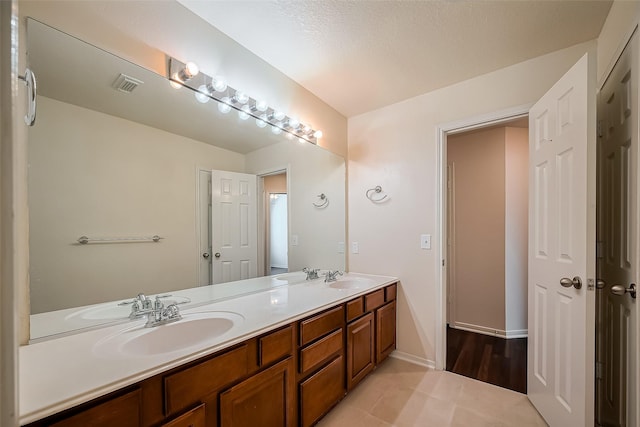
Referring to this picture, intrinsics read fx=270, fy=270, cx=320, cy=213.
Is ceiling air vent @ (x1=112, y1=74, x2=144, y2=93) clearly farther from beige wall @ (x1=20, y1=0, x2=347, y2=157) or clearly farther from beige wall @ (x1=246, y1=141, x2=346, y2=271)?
beige wall @ (x1=246, y1=141, x2=346, y2=271)

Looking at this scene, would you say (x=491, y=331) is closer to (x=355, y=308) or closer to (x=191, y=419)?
(x=355, y=308)

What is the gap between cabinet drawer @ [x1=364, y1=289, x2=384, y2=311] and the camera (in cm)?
204

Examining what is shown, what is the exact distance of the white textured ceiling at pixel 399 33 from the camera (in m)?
1.47

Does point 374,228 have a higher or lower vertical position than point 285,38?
lower

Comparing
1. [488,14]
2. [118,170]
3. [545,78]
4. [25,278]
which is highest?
[488,14]

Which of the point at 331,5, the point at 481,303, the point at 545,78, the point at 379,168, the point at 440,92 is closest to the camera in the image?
the point at 331,5

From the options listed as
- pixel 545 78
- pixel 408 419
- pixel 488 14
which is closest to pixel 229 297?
pixel 408 419

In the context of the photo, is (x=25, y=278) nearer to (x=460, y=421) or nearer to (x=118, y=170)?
(x=118, y=170)

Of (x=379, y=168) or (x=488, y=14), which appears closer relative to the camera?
(x=488, y=14)

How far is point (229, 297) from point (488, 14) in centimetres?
221

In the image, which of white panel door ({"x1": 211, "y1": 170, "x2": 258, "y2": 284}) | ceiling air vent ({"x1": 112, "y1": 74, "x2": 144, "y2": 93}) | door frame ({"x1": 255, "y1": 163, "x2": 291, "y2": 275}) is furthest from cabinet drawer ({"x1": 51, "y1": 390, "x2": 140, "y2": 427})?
ceiling air vent ({"x1": 112, "y1": 74, "x2": 144, "y2": 93})

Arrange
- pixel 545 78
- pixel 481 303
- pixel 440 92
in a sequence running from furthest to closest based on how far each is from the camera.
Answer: pixel 481 303 → pixel 440 92 → pixel 545 78

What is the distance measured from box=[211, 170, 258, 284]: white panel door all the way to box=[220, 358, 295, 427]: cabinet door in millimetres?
693

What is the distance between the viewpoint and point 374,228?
2.63 m
